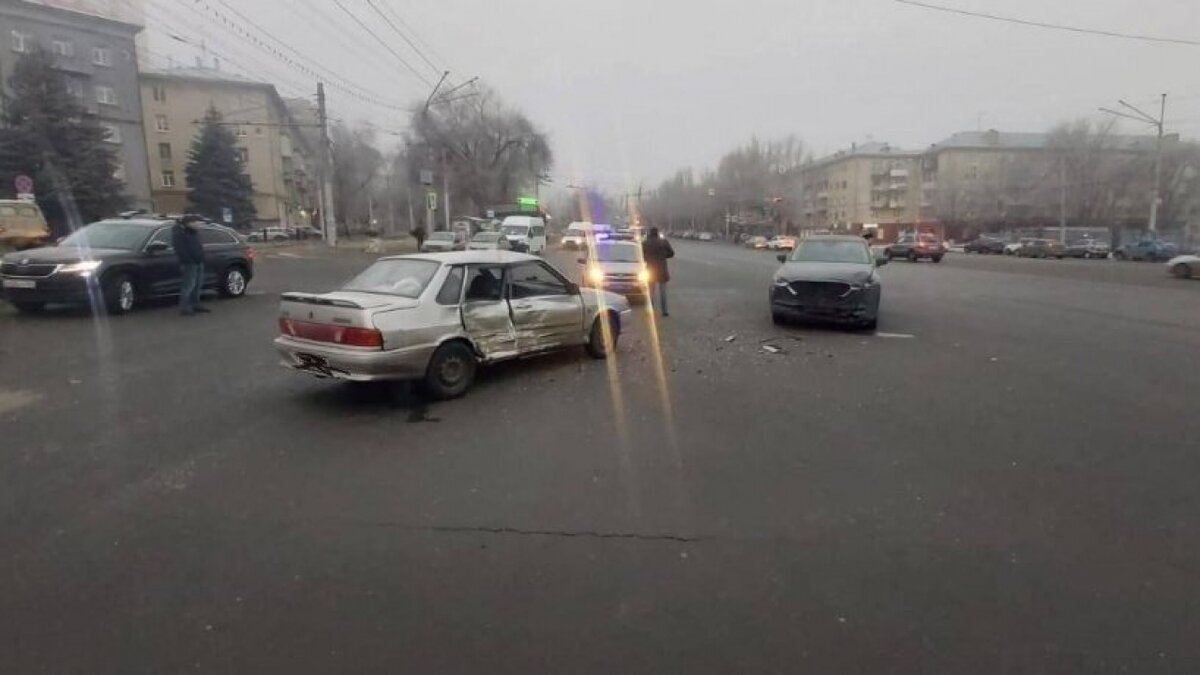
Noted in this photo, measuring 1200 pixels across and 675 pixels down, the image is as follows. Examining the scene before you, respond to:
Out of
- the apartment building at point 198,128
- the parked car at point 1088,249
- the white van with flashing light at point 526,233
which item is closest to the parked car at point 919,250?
the parked car at point 1088,249

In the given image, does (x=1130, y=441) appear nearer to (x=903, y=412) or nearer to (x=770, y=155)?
(x=903, y=412)

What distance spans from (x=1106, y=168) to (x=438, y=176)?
6558cm

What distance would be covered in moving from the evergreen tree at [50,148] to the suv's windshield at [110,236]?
3435cm

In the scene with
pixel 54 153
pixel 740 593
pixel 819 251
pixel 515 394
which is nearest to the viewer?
pixel 740 593

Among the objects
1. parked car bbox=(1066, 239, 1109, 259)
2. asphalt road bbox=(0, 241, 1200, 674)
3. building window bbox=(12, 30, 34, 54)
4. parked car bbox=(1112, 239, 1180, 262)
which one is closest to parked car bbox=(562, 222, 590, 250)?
parked car bbox=(1066, 239, 1109, 259)

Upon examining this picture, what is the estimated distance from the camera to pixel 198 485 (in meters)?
4.29

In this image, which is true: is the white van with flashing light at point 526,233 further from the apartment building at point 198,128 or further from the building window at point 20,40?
the building window at point 20,40

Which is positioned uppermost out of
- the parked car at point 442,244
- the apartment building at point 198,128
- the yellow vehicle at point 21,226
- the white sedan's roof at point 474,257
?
the apartment building at point 198,128

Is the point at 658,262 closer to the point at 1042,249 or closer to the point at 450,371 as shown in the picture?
the point at 450,371

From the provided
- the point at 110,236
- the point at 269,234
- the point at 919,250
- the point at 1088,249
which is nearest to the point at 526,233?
the point at 919,250

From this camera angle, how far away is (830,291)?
10.9 m

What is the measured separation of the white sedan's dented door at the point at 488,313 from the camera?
6734 millimetres

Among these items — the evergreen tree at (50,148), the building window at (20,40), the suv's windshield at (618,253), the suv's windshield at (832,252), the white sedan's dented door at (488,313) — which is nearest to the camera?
the white sedan's dented door at (488,313)

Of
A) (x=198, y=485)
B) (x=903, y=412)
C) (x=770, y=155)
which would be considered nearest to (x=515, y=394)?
(x=198, y=485)
